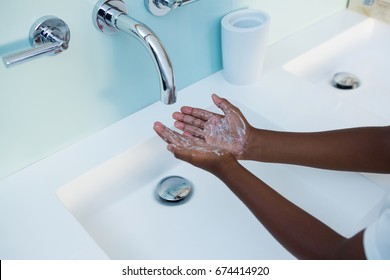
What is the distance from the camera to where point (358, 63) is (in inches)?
44.4

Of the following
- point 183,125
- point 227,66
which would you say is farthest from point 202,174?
point 227,66

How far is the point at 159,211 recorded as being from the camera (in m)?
0.76

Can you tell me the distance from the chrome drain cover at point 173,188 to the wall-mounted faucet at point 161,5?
1.08 ft

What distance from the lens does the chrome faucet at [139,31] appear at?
0.57 m

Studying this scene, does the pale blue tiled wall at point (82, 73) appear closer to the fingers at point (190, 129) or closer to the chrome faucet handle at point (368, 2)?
the fingers at point (190, 129)

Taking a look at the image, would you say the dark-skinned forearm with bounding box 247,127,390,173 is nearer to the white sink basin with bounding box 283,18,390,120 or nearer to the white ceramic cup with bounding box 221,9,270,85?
the white ceramic cup with bounding box 221,9,270,85

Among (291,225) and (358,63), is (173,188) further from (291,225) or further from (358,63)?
(358,63)

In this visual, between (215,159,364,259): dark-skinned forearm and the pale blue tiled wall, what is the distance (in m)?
0.28

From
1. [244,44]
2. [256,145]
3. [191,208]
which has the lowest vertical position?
[191,208]

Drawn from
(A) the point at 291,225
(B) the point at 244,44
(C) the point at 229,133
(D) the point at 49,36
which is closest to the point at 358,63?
(B) the point at 244,44

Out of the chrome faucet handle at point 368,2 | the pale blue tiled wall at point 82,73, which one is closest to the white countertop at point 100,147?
the pale blue tiled wall at point 82,73

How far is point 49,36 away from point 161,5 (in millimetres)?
→ 211

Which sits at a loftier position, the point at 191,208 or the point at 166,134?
the point at 166,134
